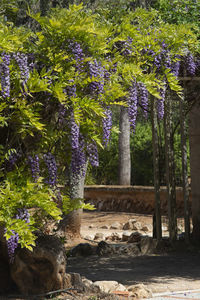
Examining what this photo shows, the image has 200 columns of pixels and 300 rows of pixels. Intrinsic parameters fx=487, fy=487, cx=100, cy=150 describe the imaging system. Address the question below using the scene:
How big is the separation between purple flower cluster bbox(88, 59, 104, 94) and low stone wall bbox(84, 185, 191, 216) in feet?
35.0

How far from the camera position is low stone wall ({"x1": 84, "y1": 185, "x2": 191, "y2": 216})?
16.4m

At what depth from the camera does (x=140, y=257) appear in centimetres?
909

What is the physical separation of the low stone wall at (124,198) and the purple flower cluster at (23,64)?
439 inches

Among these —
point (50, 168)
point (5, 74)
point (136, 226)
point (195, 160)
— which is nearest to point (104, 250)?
point (195, 160)

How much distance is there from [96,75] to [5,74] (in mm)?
954

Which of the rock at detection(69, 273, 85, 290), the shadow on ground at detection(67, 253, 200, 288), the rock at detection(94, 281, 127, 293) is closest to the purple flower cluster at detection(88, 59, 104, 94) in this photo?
the rock at detection(69, 273, 85, 290)

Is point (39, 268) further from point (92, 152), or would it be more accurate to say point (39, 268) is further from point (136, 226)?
Answer: point (136, 226)

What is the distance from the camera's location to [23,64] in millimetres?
4758

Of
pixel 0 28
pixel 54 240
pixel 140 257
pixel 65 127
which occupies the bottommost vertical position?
pixel 140 257

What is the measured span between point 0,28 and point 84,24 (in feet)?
2.74

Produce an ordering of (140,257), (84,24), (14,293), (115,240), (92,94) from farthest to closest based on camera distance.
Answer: (115,240) < (140,257) < (14,293) < (92,94) < (84,24)

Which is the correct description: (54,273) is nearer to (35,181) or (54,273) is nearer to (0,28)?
(35,181)

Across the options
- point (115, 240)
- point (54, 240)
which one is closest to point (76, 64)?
point (54, 240)

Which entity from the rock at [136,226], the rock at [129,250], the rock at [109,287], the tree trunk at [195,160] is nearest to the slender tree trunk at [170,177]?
the tree trunk at [195,160]
